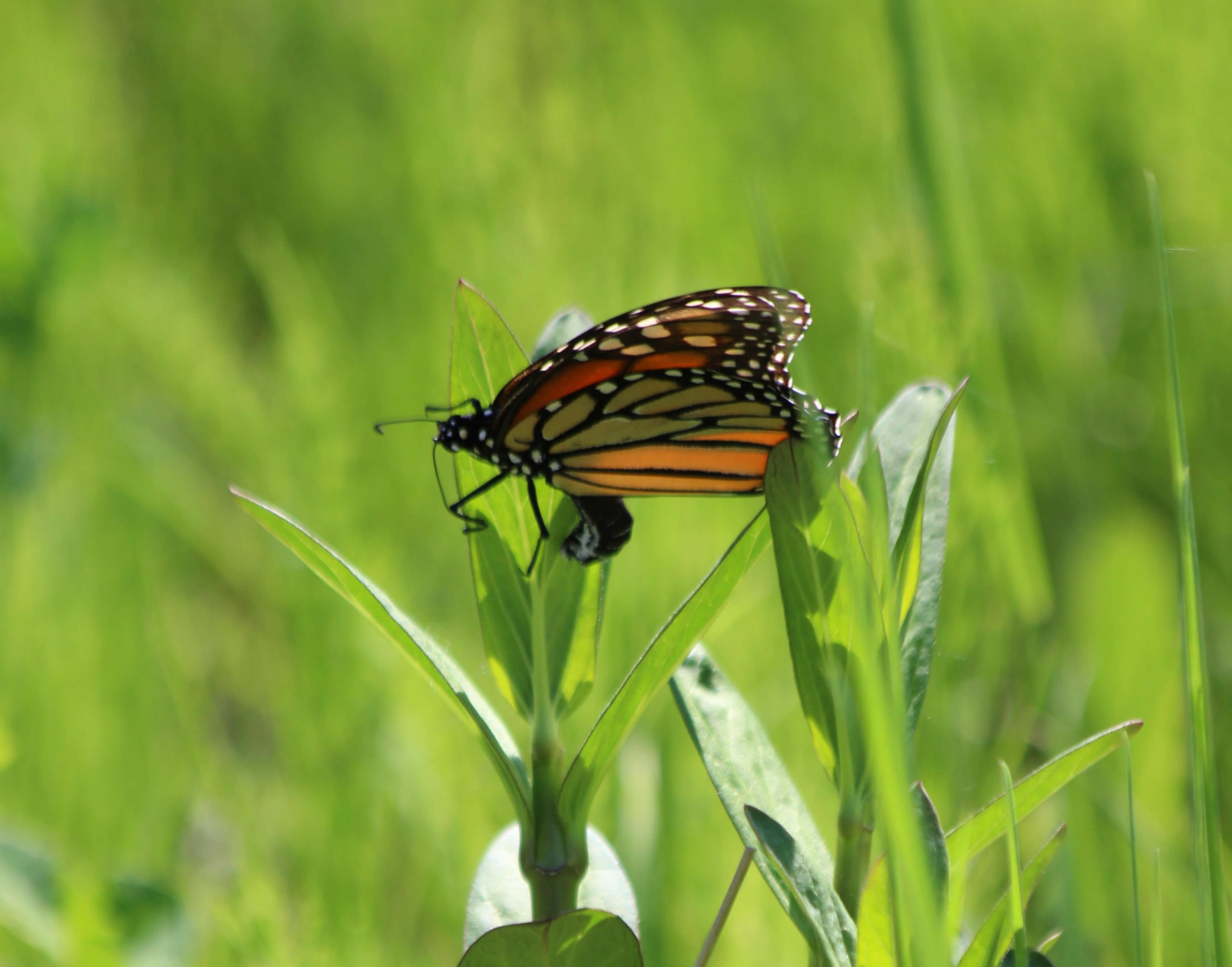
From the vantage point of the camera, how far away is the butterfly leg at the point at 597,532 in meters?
0.47

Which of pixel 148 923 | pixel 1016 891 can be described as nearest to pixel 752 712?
pixel 1016 891

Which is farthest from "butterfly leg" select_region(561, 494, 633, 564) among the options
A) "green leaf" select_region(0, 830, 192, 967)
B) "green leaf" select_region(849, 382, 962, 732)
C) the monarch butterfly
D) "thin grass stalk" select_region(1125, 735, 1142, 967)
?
"green leaf" select_region(0, 830, 192, 967)

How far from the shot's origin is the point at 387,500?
5.54ft

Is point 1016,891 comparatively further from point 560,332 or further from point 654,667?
Answer: point 560,332

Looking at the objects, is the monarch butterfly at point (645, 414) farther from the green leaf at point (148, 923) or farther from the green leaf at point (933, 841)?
the green leaf at point (148, 923)

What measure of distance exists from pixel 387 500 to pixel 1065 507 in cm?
109

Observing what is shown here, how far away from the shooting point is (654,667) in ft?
1.32

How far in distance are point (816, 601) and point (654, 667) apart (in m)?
0.07

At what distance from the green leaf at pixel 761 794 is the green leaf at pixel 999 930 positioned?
0.05 metres

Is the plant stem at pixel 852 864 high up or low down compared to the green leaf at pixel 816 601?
down

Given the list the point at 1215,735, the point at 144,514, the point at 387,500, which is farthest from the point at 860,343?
the point at 144,514

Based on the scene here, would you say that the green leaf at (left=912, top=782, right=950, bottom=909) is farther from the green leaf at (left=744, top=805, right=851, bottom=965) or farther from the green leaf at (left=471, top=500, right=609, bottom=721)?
the green leaf at (left=471, top=500, right=609, bottom=721)

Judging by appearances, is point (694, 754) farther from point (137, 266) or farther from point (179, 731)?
point (137, 266)

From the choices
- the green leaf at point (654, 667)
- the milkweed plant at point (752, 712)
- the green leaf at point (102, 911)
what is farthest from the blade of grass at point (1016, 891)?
the green leaf at point (102, 911)
